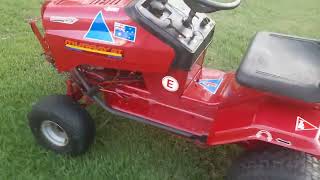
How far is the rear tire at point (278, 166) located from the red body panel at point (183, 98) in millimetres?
119

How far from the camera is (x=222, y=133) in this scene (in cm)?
231

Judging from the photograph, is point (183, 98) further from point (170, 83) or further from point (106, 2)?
point (106, 2)

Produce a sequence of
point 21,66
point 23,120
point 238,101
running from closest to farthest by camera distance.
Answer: point 238,101
point 23,120
point 21,66

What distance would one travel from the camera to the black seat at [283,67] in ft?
6.86

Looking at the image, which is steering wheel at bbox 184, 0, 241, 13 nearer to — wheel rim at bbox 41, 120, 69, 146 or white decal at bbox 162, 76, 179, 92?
white decal at bbox 162, 76, 179, 92

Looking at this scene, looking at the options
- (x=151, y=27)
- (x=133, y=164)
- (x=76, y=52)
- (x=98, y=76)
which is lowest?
(x=133, y=164)

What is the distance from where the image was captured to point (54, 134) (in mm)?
2914

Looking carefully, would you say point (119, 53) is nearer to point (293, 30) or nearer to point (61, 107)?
point (61, 107)

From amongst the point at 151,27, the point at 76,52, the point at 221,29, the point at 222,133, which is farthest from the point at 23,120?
the point at 221,29

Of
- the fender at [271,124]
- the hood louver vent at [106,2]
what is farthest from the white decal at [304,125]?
the hood louver vent at [106,2]

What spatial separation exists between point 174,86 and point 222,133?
0.43 m

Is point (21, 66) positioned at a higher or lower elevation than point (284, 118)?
lower

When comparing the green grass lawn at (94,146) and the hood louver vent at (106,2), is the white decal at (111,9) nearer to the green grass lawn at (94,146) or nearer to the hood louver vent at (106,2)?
the hood louver vent at (106,2)

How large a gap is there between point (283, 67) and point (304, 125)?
0.32 meters
